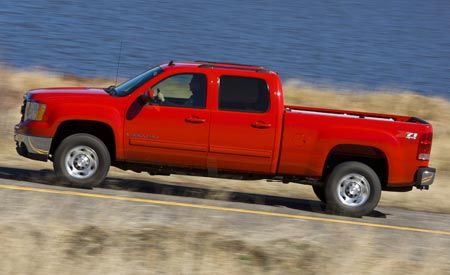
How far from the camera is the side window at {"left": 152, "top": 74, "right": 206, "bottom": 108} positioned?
11.5 m

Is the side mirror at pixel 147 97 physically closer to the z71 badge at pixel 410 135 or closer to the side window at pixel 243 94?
the side window at pixel 243 94

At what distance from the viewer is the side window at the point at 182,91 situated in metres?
11.5

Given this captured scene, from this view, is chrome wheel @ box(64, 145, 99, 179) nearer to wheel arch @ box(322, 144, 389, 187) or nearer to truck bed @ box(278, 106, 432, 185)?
truck bed @ box(278, 106, 432, 185)

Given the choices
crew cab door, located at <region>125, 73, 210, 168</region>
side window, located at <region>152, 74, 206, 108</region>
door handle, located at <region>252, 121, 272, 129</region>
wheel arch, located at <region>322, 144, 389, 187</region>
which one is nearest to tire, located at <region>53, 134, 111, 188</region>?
crew cab door, located at <region>125, 73, 210, 168</region>

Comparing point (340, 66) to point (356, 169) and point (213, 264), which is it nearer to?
point (356, 169)

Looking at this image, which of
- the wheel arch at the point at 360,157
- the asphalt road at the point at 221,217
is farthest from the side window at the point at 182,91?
the wheel arch at the point at 360,157

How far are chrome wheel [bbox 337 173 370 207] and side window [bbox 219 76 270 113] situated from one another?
147cm

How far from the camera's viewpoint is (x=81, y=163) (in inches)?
452

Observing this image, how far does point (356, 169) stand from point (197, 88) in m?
2.37

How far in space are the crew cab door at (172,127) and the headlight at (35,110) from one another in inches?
44.6

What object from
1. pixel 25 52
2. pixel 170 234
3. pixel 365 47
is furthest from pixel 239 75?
pixel 365 47

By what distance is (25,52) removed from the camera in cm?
Answer: 3062

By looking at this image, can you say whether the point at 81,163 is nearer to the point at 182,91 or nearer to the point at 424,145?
the point at 182,91

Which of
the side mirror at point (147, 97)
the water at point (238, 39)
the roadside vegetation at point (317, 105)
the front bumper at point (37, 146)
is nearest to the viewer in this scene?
the side mirror at point (147, 97)
